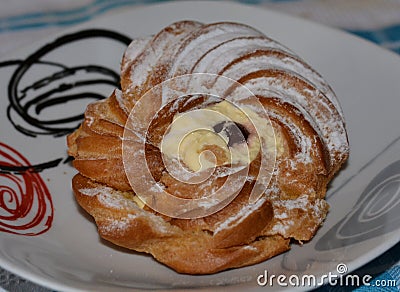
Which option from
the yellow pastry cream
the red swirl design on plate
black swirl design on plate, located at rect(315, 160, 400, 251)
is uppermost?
the yellow pastry cream

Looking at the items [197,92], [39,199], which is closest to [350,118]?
[197,92]

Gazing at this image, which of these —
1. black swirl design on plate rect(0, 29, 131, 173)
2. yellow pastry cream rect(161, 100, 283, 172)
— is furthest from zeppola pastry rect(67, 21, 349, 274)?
black swirl design on plate rect(0, 29, 131, 173)

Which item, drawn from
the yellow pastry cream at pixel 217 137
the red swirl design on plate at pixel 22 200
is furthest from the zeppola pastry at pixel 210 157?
the red swirl design on plate at pixel 22 200

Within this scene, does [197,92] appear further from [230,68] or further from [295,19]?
[295,19]

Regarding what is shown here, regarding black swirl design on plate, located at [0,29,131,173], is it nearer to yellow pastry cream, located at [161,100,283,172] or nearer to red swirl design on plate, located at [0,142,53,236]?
red swirl design on plate, located at [0,142,53,236]

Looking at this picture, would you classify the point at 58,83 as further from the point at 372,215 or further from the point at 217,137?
the point at 372,215
